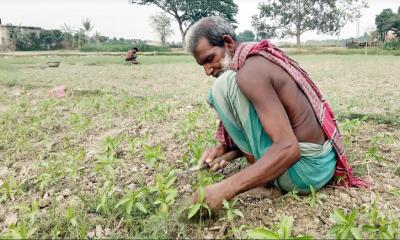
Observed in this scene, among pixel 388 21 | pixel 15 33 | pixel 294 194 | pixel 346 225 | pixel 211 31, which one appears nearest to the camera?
pixel 346 225

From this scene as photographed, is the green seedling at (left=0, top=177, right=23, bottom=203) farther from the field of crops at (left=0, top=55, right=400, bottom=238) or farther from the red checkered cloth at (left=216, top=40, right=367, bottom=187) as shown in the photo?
the red checkered cloth at (left=216, top=40, right=367, bottom=187)

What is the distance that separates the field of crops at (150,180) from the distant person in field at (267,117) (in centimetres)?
10

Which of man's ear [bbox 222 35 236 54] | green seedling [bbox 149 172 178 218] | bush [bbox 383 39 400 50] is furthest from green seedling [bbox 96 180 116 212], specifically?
bush [bbox 383 39 400 50]

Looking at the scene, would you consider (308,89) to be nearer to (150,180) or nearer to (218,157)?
(218,157)

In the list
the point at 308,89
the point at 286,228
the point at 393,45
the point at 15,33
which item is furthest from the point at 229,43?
the point at 15,33

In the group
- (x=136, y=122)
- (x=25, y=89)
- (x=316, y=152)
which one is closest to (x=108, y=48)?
(x=25, y=89)

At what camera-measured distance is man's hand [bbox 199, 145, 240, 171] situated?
2442 millimetres

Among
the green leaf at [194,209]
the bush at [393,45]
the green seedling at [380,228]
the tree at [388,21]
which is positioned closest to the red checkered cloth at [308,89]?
the green seedling at [380,228]

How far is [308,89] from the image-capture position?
216 cm

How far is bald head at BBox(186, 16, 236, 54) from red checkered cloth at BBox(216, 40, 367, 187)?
0.21 meters

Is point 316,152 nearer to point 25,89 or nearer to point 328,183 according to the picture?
point 328,183

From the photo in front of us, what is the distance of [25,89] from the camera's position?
6449 millimetres

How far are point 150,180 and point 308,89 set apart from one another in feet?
3.82

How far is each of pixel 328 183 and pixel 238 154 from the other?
584 mm
